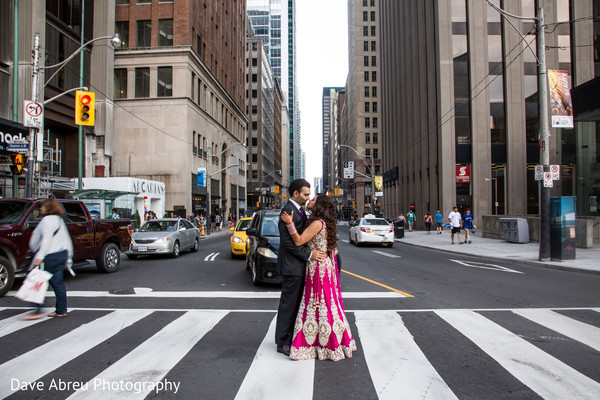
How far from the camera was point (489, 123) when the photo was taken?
31375 millimetres

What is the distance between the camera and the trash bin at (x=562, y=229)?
12.1 meters

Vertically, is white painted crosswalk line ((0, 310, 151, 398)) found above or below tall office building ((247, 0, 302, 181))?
below

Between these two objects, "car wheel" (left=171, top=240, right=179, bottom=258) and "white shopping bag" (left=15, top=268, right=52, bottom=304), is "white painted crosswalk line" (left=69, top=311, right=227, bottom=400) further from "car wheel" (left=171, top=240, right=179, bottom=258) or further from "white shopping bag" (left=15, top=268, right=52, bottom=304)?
"car wheel" (left=171, top=240, right=179, bottom=258)

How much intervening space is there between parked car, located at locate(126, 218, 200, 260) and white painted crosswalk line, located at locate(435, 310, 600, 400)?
1132 cm

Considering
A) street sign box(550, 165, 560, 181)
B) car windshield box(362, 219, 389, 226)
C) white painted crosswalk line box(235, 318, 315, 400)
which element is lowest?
white painted crosswalk line box(235, 318, 315, 400)

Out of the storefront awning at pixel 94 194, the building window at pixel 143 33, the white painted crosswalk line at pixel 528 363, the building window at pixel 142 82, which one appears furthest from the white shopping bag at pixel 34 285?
the building window at pixel 143 33

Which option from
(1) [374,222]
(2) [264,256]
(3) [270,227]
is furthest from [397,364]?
(1) [374,222]

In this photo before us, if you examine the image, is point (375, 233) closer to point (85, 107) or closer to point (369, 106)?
point (85, 107)

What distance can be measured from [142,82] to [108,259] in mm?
Answer: 30715

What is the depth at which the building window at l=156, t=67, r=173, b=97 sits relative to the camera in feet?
120

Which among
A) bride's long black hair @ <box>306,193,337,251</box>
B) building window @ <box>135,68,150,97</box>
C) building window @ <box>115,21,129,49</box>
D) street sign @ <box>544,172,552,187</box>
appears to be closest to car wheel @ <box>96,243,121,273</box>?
bride's long black hair @ <box>306,193,337,251</box>

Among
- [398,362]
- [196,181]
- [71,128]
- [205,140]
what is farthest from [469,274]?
[205,140]

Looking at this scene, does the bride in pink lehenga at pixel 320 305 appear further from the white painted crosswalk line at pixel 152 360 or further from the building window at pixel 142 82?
the building window at pixel 142 82

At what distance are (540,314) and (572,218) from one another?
26.9 feet
